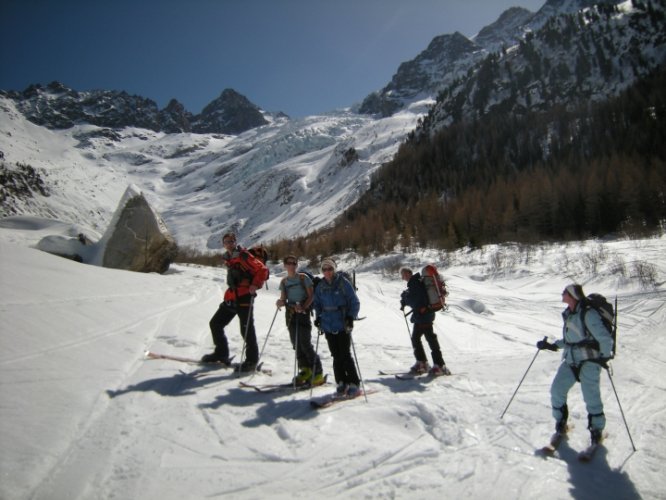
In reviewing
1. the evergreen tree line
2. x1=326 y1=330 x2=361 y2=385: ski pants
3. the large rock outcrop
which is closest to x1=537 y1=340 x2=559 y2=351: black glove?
x1=326 y1=330 x2=361 y2=385: ski pants

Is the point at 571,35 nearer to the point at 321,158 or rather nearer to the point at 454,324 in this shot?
the point at 321,158

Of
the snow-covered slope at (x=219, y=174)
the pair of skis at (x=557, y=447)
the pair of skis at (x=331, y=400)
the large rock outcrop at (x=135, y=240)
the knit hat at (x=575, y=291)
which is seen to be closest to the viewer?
the pair of skis at (x=557, y=447)

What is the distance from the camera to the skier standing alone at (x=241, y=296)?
6016 millimetres

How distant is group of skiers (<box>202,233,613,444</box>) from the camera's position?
4.04 meters

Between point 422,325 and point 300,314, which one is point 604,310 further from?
point 300,314

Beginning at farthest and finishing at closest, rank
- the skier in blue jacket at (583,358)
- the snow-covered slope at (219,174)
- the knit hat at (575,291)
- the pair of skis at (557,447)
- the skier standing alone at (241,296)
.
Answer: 1. the snow-covered slope at (219,174)
2. the skier standing alone at (241,296)
3. the knit hat at (575,291)
4. the skier in blue jacket at (583,358)
5. the pair of skis at (557,447)

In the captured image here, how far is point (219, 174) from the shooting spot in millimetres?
140500

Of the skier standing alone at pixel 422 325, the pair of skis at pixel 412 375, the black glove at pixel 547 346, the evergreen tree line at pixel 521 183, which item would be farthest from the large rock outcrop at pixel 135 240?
the evergreen tree line at pixel 521 183

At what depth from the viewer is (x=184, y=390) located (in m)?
4.95

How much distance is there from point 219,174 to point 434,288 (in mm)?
144117

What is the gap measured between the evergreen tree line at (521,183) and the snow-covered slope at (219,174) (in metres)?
14.4

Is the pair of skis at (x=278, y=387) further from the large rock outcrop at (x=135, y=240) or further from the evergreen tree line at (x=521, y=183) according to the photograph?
the evergreen tree line at (x=521, y=183)

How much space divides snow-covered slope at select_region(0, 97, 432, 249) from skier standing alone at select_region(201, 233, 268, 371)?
46396 millimetres

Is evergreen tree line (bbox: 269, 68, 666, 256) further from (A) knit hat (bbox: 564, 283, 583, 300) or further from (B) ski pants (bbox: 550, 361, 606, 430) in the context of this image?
(B) ski pants (bbox: 550, 361, 606, 430)
